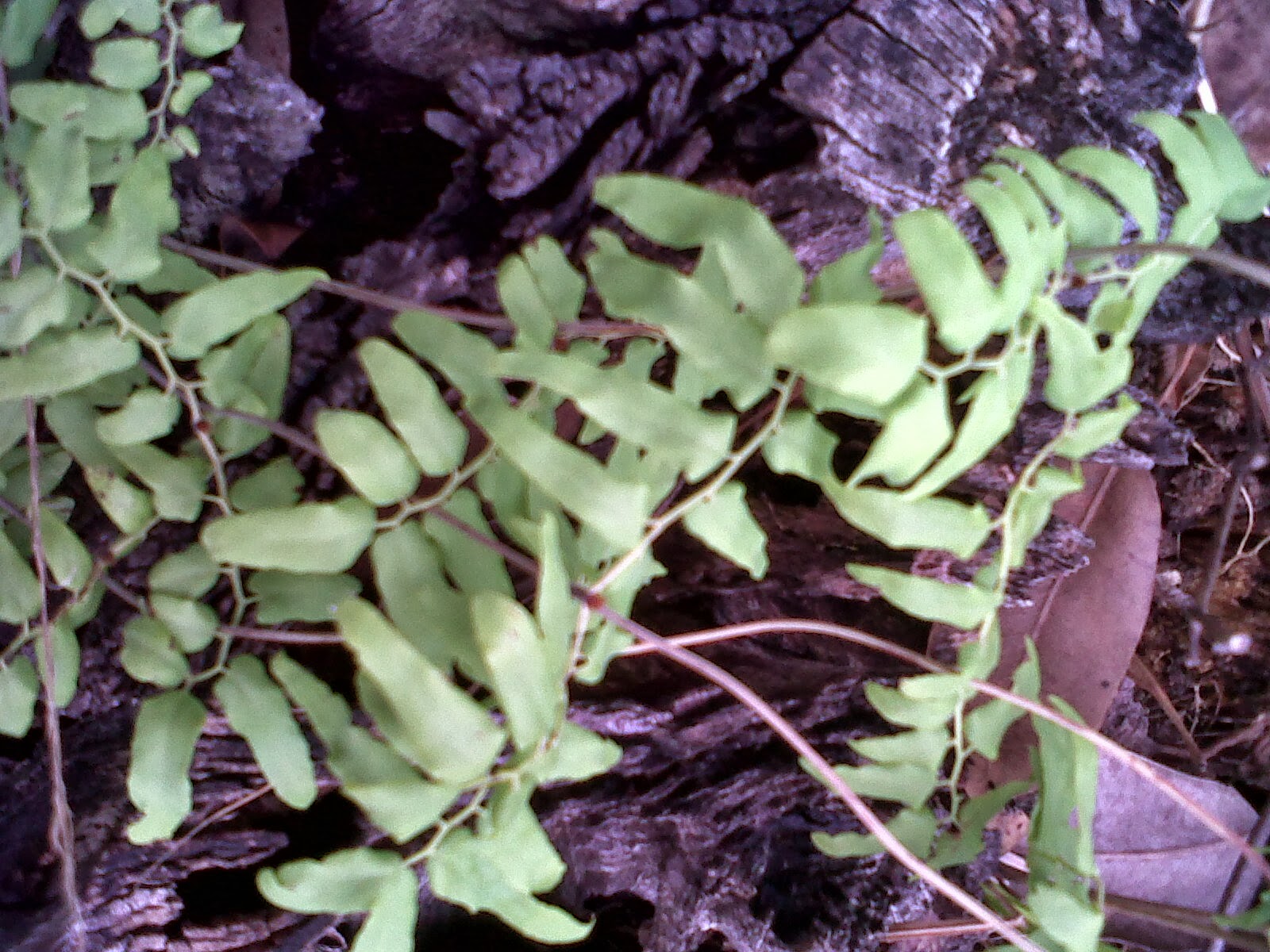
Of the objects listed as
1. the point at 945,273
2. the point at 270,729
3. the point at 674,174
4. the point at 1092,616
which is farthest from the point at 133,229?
the point at 1092,616

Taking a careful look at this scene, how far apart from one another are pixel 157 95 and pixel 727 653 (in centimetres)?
128

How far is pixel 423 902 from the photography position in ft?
5.20

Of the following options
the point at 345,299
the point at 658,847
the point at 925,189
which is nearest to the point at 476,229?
the point at 345,299

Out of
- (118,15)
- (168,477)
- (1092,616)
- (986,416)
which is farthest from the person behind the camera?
(1092,616)

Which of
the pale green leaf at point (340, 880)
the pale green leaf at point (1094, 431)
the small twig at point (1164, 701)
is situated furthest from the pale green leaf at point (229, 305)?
the small twig at point (1164, 701)

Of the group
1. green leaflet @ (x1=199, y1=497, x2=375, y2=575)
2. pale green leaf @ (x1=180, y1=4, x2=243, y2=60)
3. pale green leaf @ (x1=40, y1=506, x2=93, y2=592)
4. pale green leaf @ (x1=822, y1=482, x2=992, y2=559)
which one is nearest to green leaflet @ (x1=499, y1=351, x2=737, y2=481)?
pale green leaf @ (x1=822, y1=482, x2=992, y2=559)

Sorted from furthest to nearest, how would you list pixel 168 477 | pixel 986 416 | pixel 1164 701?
pixel 1164 701, pixel 168 477, pixel 986 416

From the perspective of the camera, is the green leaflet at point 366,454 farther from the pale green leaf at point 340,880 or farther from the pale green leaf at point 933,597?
the pale green leaf at point 933,597

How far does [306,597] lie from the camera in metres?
1.21

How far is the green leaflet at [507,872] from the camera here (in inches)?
40.6

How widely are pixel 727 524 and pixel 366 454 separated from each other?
0.40 m

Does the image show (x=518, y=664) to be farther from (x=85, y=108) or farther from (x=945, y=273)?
(x=85, y=108)

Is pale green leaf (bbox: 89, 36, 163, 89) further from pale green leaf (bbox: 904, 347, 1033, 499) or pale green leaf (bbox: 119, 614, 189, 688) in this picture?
pale green leaf (bbox: 904, 347, 1033, 499)

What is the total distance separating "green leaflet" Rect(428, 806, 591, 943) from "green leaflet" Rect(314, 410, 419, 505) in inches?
14.7
